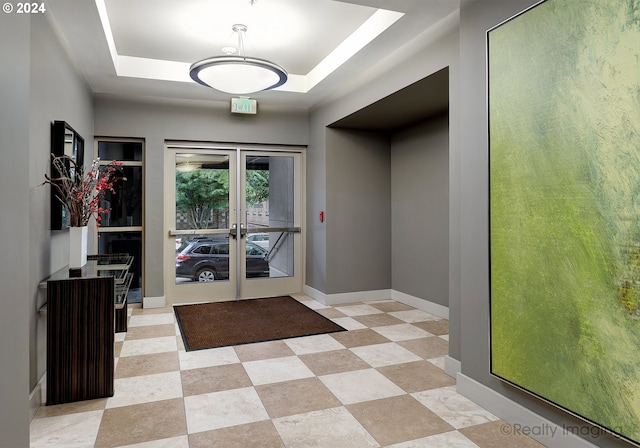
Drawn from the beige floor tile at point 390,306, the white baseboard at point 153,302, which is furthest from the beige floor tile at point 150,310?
the beige floor tile at point 390,306

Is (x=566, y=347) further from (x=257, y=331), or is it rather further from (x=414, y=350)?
(x=257, y=331)

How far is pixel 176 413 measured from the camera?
8.64 feet

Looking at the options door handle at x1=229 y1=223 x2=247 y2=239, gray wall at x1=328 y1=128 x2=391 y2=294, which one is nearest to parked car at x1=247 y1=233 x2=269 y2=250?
door handle at x1=229 y1=223 x2=247 y2=239

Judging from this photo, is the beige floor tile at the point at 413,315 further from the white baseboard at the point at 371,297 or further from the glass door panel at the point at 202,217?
the glass door panel at the point at 202,217

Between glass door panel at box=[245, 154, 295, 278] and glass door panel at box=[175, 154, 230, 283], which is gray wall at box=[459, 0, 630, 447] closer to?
glass door panel at box=[245, 154, 295, 278]

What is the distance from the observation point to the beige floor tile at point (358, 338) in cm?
401

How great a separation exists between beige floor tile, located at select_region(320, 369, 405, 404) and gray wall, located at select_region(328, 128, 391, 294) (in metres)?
2.43

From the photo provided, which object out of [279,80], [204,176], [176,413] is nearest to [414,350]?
[176,413]

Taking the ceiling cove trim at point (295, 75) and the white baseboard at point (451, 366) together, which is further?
the ceiling cove trim at point (295, 75)

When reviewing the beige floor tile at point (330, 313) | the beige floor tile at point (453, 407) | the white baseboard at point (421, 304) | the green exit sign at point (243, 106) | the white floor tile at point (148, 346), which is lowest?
the beige floor tile at point (453, 407)

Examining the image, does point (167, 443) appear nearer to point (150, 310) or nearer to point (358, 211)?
point (150, 310)

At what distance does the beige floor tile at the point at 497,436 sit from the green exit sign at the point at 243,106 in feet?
14.9

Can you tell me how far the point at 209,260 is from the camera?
593 centimetres

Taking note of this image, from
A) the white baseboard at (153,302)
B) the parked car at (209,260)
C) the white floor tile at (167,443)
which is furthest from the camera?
the parked car at (209,260)
